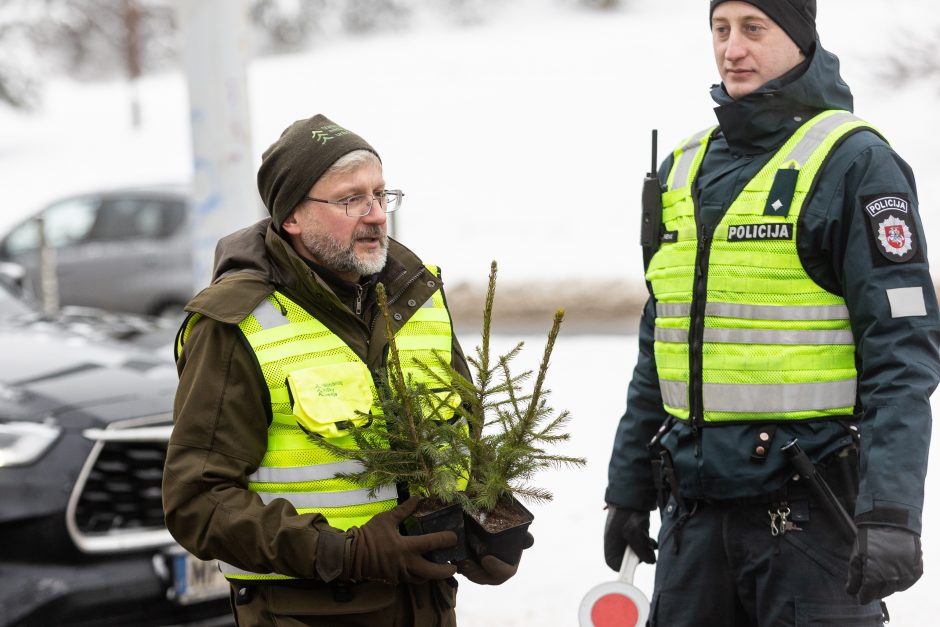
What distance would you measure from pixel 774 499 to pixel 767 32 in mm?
1152

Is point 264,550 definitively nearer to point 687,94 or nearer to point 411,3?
point 687,94

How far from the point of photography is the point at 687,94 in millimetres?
20516

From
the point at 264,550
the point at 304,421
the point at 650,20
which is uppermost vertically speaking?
the point at 650,20

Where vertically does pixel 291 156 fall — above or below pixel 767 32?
below

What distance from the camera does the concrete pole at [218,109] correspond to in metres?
5.63

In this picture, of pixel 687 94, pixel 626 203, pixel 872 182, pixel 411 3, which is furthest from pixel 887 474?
pixel 411 3

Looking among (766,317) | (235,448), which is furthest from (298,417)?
(766,317)

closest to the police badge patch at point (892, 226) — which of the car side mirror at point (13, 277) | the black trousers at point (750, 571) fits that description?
the black trousers at point (750, 571)

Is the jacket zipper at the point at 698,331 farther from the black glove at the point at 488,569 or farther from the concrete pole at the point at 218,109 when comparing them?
the concrete pole at the point at 218,109

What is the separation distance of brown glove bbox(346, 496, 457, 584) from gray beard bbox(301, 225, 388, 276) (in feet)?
1.98

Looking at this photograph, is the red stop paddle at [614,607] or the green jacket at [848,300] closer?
A: the green jacket at [848,300]

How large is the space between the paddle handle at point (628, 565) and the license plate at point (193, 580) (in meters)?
1.65

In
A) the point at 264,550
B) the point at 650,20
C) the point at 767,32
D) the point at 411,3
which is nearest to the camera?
the point at 264,550

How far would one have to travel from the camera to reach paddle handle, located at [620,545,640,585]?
3490mm
